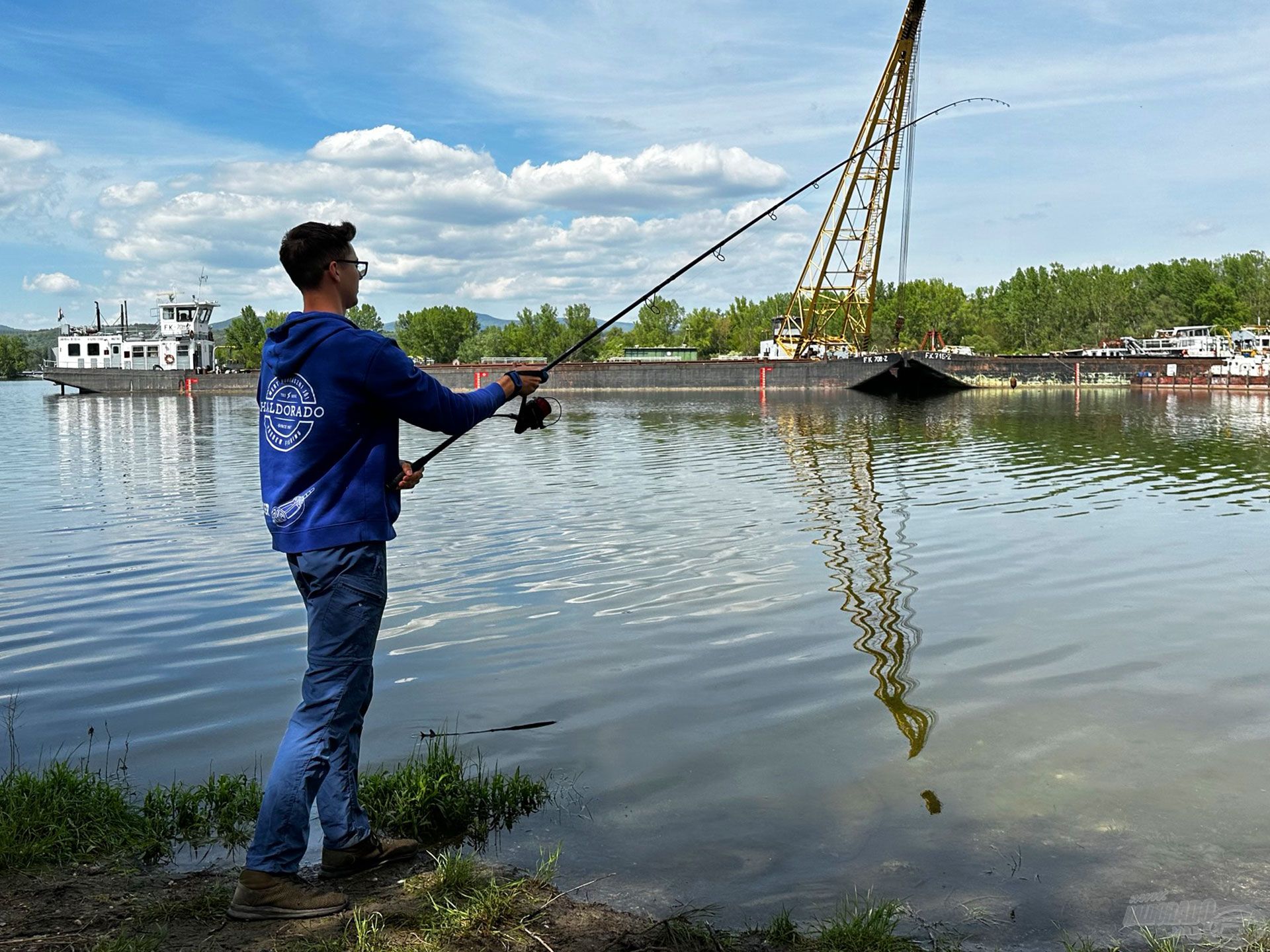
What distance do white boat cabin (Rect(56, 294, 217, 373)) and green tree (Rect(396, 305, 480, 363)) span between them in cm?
8628

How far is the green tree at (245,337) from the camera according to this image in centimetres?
16550

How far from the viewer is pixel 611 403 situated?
5750 cm

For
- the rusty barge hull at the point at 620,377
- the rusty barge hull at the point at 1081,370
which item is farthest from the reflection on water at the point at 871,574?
the rusty barge hull at the point at 1081,370

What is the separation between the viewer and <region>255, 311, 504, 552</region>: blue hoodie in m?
3.99

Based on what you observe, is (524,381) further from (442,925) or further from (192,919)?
(192,919)

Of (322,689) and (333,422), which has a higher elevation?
(333,422)

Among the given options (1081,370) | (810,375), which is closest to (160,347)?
(810,375)

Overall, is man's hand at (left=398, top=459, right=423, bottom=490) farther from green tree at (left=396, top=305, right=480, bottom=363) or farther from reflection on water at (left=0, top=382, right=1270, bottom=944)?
green tree at (left=396, top=305, right=480, bottom=363)

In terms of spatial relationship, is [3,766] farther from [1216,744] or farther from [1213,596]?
[1213,596]

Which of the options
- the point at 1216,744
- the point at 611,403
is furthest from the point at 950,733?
the point at 611,403

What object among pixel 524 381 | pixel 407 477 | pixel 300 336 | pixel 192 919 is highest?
pixel 300 336

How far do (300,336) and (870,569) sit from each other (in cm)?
809

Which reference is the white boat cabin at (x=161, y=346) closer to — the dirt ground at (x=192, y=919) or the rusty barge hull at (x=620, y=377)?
the rusty barge hull at (x=620, y=377)

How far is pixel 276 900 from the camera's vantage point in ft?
12.5
